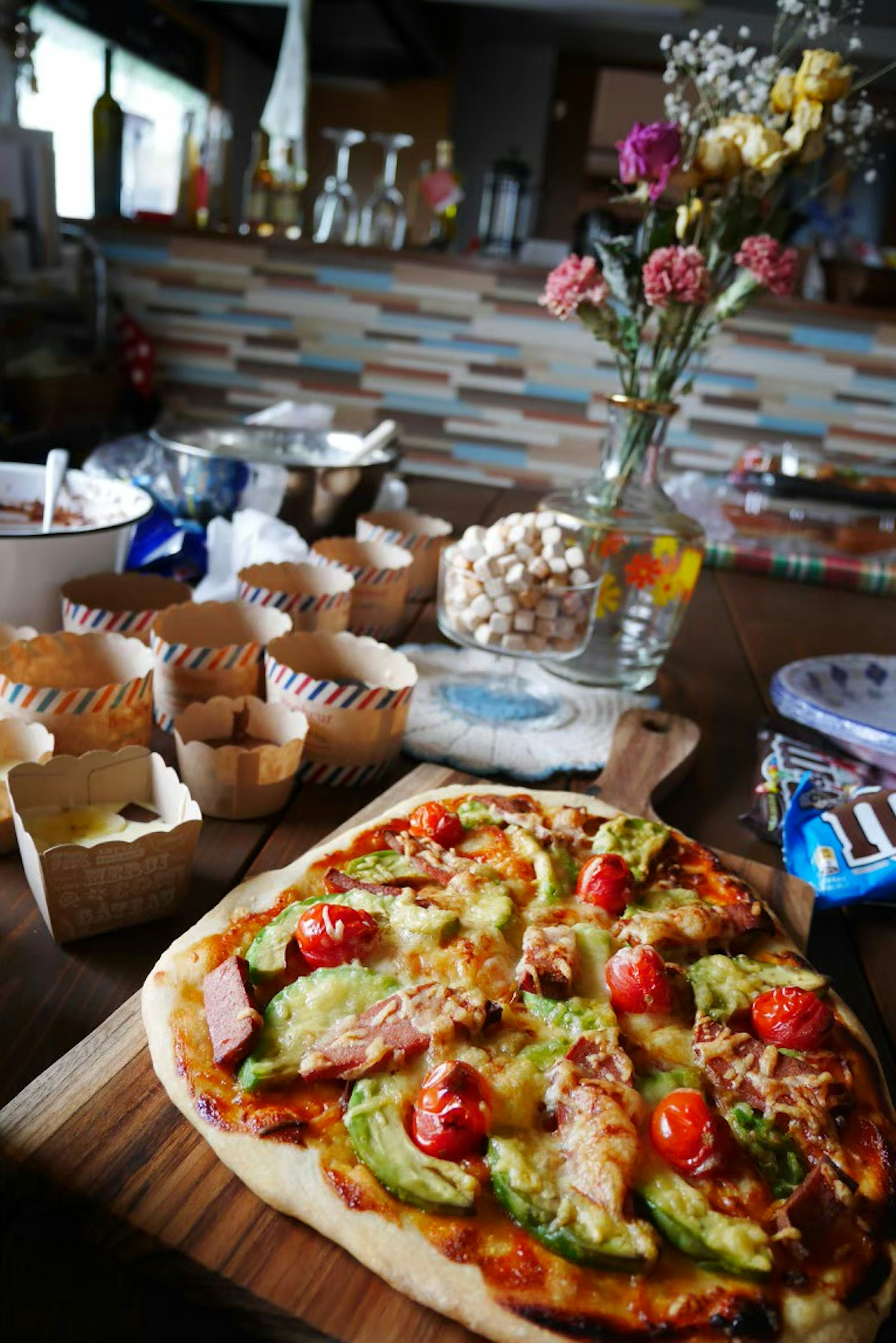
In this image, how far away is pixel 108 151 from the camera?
143 inches

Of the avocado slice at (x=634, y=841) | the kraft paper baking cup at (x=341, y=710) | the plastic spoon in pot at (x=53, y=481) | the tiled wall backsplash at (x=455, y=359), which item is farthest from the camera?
the tiled wall backsplash at (x=455, y=359)

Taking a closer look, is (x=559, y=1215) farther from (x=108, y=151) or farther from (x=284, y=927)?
(x=108, y=151)

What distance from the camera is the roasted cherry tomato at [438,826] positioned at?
111 cm

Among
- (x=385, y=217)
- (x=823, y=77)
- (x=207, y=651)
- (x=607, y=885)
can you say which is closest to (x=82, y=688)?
(x=207, y=651)

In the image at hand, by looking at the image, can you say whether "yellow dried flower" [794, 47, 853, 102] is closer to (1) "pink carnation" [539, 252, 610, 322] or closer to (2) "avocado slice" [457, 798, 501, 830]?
(1) "pink carnation" [539, 252, 610, 322]

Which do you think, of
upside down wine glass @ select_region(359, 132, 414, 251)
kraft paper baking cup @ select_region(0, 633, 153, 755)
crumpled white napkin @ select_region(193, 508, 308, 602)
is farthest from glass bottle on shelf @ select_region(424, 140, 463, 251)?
kraft paper baking cup @ select_region(0, 633, 153, 755)

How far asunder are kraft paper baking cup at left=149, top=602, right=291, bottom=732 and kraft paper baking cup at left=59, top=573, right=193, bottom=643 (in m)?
0.03

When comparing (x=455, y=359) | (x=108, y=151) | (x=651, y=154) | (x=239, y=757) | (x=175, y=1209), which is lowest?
(x=175, y=1209)

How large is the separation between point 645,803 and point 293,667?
482mm

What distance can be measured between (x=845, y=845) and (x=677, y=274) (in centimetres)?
77

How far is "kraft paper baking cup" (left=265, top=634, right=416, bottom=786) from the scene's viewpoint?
121cm

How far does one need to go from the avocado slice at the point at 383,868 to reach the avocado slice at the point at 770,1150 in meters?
0.37

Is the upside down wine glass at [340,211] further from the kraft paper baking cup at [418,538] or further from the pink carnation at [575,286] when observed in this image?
the pink carnation at [575,286]

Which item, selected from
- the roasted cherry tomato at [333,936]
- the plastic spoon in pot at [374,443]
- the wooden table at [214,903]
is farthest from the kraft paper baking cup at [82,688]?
the plastic spoon in pot at [374,443]
